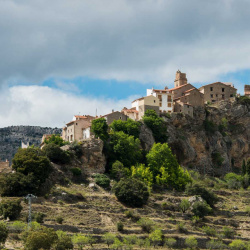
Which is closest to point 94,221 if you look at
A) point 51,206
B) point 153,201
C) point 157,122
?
point 51,206

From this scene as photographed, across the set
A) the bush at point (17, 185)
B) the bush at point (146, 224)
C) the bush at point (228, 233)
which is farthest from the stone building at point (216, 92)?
the bush at point (17, 185)

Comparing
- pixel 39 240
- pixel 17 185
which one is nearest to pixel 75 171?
pixel 17 185

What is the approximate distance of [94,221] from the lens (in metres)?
73.7

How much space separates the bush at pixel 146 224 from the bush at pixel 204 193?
13.7 m

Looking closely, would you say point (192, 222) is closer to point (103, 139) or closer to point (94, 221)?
point (94, 221)

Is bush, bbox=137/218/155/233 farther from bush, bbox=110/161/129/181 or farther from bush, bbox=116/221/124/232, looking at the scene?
bush, bbox=110/161/129/181

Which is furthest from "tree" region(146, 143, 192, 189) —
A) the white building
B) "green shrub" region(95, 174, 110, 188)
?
the white building

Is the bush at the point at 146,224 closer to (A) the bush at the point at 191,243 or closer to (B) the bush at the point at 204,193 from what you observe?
(A) the bush at the point at 191,243

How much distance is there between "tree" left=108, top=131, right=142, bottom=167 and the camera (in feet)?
310

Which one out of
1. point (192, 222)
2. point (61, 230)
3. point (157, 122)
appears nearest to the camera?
point (61, 230)

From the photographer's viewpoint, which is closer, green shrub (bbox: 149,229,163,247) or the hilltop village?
green shrub (bbox: 149,229,163,247)

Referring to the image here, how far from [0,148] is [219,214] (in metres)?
104

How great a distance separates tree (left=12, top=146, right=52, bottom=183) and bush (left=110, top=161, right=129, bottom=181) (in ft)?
42.0

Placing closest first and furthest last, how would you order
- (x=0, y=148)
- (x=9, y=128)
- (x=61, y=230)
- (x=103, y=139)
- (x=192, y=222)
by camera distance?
(x=61, y=230) < (x=192, y=222) < (x=103, y=139) < (x=0, y=148) < (x=9, y=128)
